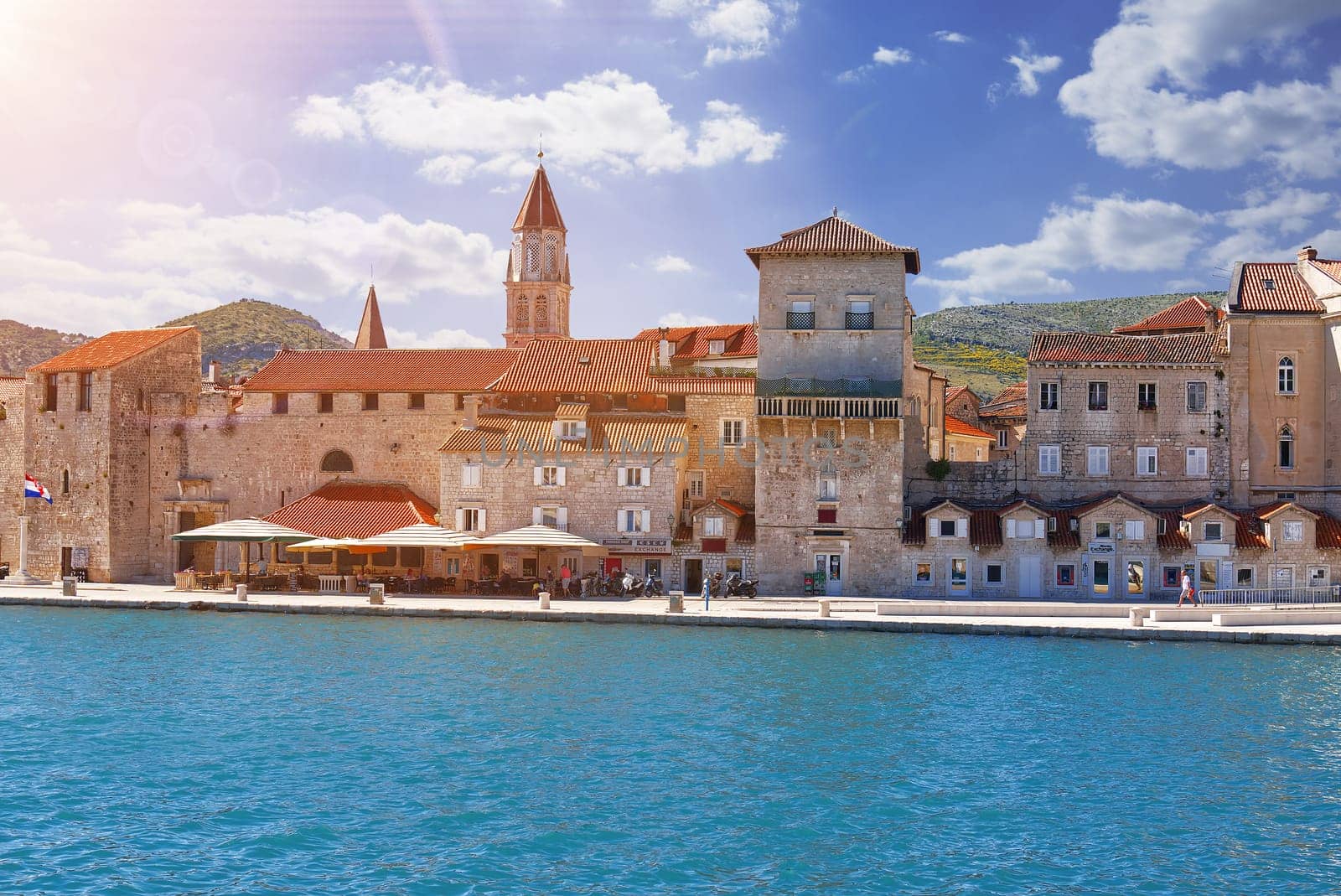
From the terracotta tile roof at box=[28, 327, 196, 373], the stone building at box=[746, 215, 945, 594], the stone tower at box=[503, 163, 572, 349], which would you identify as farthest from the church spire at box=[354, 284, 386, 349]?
the stone building at box=[746, 215, 945, 594]

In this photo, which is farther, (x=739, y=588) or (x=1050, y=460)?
(x=1050, y=460)

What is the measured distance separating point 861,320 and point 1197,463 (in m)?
13.0

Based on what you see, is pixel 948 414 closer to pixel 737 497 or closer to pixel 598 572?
pixel 737 497

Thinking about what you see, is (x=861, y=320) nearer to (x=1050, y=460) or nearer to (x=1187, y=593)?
(x=1050, y=460)

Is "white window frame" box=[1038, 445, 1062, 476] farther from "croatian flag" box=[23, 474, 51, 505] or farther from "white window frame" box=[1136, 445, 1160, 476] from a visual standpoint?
"croatian flag" box=[23, 474, 51, 505]

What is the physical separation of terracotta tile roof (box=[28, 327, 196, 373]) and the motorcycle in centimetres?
2611

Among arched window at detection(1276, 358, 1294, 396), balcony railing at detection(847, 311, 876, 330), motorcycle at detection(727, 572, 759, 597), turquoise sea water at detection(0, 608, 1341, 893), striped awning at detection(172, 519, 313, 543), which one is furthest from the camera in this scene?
arched window at detection(1276, 358, 1294, 396)

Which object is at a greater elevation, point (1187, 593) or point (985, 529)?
point (985, 529)

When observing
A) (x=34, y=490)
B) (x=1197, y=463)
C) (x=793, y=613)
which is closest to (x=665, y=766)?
(x=793, y=613)

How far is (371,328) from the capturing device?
82562mm

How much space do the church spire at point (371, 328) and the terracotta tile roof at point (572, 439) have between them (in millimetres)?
37131

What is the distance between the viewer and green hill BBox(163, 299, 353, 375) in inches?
4454

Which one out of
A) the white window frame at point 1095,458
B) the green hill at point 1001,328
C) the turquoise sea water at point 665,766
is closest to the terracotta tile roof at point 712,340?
the white window frame at point 1095,458

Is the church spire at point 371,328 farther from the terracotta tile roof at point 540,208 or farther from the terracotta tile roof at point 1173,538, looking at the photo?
the terracotta tile roof at point 1173,538
